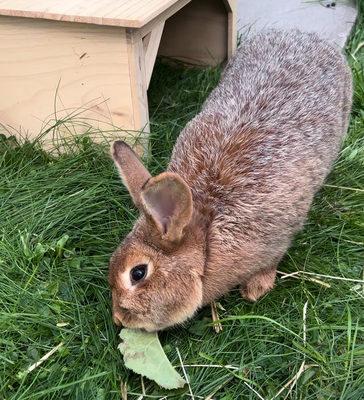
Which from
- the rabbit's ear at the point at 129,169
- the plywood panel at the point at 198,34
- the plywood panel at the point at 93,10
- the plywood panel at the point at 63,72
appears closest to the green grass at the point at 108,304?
the plywood panel at the point at 63,72

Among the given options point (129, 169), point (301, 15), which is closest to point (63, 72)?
point (129, 169)

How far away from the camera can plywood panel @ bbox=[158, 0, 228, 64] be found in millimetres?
3318

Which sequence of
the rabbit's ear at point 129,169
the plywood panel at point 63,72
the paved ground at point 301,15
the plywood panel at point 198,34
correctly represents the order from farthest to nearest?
1. the paved ground at point 301,15
2. the plywood panel at point 198,34
3. the plywood panel at point 63,72
4. the rabbit's ear at point 129,169

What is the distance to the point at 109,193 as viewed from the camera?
230cm

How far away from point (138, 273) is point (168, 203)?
0.94 feet

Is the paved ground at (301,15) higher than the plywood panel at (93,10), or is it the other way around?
the plywood panel at (93,10)

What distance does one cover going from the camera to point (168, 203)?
1.46 meters

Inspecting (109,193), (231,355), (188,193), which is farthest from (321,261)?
(109,193)

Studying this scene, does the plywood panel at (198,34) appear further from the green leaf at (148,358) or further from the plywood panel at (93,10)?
the green leaf at (148,358)

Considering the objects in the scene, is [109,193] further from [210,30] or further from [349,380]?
[210,30]

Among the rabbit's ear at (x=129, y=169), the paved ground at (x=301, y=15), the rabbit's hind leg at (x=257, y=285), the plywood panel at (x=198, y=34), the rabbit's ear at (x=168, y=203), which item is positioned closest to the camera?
the rabbit's ear at (x=168, y=203)

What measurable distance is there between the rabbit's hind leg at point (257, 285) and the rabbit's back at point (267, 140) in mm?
218

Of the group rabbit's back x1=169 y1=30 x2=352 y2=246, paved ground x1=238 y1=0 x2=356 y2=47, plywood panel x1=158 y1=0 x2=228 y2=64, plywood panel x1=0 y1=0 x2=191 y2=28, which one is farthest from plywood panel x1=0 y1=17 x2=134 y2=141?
paved ground x1=238 y1=0 x2=356 y2=47

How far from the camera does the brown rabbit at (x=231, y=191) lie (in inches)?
61.1
